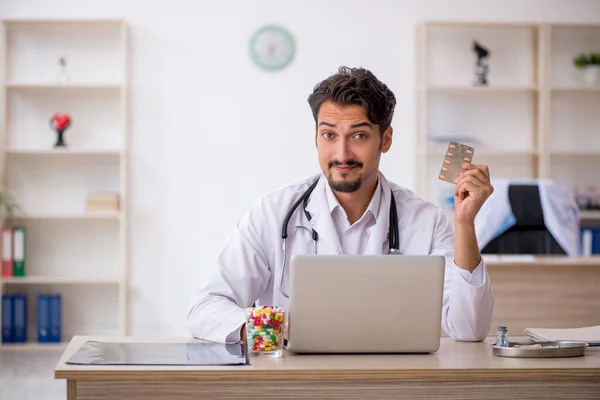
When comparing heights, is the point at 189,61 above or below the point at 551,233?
above

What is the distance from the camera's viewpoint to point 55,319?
5.65m

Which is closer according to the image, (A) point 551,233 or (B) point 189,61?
(A) point 551,233

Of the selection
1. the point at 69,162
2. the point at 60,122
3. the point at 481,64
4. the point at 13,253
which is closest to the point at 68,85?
the point at 60,122

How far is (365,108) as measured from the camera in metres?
2.40

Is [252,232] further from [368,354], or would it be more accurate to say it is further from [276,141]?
[276,141]

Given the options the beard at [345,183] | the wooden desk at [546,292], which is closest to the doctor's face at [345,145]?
the beard at [345,183]

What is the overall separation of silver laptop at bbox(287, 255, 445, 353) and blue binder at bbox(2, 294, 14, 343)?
4218 mm

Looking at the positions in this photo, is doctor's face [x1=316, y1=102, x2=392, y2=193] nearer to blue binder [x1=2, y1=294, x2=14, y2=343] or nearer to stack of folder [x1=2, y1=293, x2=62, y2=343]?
stack of folder [x1=2, y1=293, x2=62, y2=343]

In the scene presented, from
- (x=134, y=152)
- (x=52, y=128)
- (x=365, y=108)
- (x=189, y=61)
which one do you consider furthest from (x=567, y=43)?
(x=365, y=108)

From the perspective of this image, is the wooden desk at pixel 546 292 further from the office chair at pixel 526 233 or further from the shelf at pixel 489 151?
the shelf at pixel 489 151

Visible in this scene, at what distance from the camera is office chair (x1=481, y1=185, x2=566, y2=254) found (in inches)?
180

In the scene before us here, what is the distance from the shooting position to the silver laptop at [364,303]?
6.07 feet

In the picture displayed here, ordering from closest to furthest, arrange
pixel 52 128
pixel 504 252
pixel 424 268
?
pixel 424 268 < pixel 504 252 < pixel 52 128

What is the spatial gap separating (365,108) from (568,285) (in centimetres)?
216
